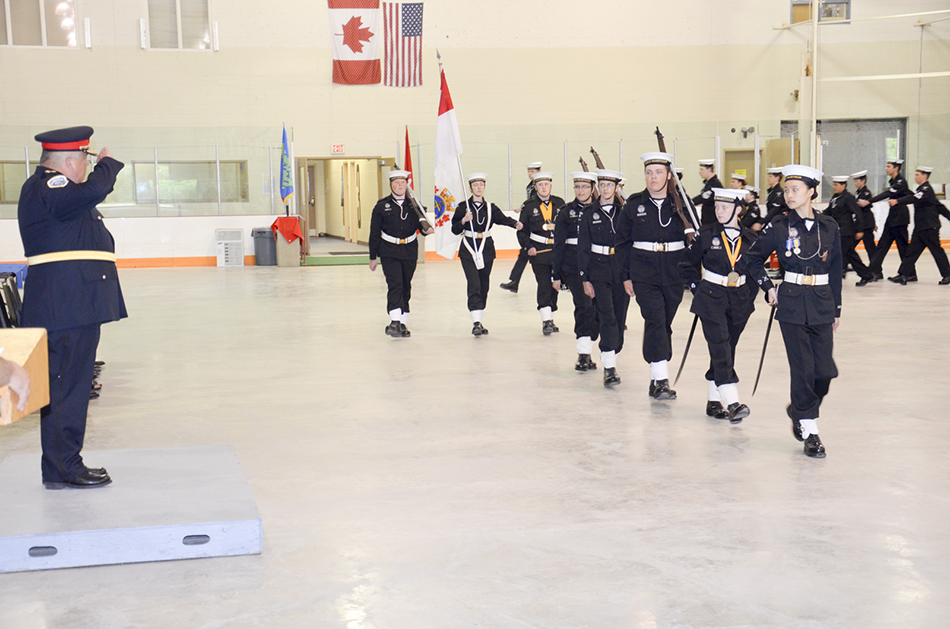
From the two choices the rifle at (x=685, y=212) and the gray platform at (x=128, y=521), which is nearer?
the gray platform at (x=128, y=521)

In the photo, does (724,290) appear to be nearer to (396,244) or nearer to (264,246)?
(396,244)

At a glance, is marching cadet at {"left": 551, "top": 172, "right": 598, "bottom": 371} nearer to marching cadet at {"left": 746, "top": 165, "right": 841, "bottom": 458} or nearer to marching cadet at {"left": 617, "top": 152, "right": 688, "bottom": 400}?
marching cadet at {"left": 617, "top": 152, "right": 688, "bottom": 400}

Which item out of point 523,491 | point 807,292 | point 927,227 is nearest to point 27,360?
point 523,491

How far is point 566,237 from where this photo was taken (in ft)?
29.3

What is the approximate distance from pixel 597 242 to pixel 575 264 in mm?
1441

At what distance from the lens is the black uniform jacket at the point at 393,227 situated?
10305 mm

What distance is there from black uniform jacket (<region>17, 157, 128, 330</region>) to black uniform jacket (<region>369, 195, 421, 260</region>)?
5810 millimetres

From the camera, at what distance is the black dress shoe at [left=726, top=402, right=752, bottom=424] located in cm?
619

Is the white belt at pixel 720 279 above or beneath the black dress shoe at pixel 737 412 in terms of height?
above

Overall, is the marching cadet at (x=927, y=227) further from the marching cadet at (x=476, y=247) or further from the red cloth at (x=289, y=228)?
the red cloth at (x=289, y=228)

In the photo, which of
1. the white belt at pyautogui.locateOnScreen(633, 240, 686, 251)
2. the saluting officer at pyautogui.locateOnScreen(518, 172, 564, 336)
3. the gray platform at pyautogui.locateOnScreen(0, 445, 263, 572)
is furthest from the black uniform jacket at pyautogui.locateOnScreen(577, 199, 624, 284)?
the gray platform at pyautogui.locateOnScreen(0, 445, 263, 572)

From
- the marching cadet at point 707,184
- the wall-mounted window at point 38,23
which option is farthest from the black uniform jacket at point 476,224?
the wall-mounted window at point 38,23

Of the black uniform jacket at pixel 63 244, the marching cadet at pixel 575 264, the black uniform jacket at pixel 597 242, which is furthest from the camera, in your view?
the marching cadet at pixel 575 264

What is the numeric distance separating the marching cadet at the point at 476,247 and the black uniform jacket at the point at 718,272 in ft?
13.5
